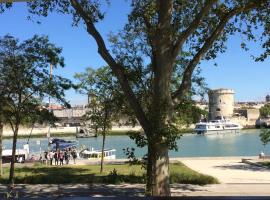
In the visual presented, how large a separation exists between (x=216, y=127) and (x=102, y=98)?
Answer: 124 m

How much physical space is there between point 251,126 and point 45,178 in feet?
531

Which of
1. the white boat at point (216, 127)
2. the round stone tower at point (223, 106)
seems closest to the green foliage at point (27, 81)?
the white boat at point (216, 127)

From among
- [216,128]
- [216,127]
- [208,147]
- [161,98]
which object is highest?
[216,127]

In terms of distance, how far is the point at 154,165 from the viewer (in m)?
14.0

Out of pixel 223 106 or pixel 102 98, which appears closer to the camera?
pixel 102 98

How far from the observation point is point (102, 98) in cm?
3180

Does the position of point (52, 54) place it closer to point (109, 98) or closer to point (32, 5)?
point (109, 98)

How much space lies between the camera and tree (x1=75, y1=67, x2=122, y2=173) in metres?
30.4

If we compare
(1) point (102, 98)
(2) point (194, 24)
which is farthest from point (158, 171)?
(1) point (102, 98)

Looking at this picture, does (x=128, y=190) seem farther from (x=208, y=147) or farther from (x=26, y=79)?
(x=208, y=147)

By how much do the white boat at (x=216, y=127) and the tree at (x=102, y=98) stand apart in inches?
4378

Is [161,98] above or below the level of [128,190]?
above

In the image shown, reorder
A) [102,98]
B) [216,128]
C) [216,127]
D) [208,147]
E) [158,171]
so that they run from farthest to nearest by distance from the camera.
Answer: [216,127] → [216,128] → [208,147] → [102,98] → [158,171]

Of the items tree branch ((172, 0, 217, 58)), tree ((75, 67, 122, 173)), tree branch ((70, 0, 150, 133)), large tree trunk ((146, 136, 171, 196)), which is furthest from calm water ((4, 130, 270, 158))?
tree branch ((172, 0, 217, 58))
